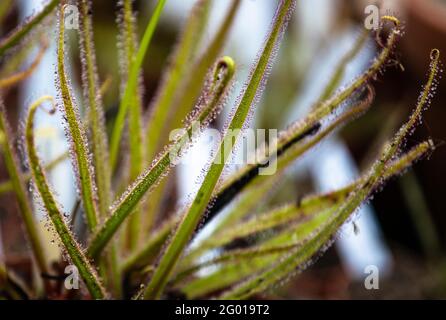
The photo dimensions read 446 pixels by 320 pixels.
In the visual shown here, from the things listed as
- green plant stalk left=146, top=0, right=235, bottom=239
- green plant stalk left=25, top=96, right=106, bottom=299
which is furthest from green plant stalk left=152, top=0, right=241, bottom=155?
green plant stalk left=25, top=96, right=106, bottom=299

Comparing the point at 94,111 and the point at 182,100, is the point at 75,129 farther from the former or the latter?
the point at 182,100

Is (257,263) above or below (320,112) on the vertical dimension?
below

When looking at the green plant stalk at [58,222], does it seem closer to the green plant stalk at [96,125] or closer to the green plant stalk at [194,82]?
the green plant stalk at [96,125]

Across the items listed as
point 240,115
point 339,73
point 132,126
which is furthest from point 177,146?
point 339,73

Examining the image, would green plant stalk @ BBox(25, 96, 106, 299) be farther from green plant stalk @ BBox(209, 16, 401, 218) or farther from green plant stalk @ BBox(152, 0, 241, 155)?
green plant stalk @ BBox(152, 0, 241, 155)

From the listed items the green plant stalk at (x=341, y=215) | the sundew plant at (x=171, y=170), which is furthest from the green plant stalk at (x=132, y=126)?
the green plant stalk at (x=341, y=215)
